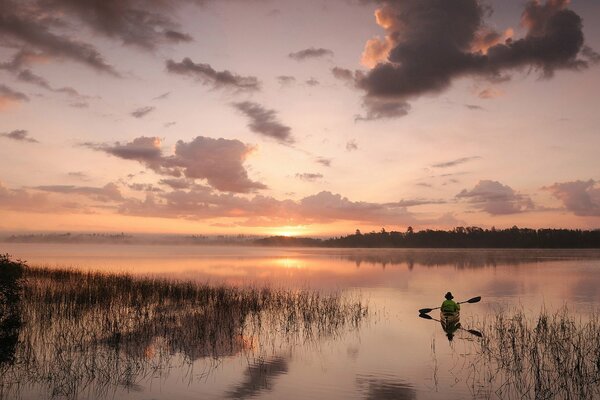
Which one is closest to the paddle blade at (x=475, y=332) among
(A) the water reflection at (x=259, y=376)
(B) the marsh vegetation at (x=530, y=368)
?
(B) the marsh vegetation at (x=530, y=368)

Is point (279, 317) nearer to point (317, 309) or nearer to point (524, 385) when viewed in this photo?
point (317, 309)

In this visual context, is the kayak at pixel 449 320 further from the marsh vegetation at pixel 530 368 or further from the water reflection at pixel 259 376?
the water reflection at pixel 259 376

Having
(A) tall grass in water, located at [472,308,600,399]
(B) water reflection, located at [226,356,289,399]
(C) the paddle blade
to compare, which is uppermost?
(A) tall grass in water, located at [472,308,600,399]

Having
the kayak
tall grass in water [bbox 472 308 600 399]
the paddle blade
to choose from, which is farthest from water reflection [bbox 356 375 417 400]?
the kayak

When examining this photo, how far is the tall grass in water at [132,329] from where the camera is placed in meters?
12.7

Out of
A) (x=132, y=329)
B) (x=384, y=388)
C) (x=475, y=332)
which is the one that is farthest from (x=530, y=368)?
(x=132, y=329)

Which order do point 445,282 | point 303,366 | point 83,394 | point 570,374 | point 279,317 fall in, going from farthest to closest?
1. point 445,282
2. point 279,317
3. point 303,366
4. point 570,374
5. point 83,394

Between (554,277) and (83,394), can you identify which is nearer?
(83,394)

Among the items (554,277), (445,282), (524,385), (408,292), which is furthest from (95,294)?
(554,277)

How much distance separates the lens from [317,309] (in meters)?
24.9

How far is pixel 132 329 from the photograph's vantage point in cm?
1894

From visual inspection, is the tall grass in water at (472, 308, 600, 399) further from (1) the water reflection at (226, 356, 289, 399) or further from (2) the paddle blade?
(1) the water reflection at (226, 356, 289, 399)

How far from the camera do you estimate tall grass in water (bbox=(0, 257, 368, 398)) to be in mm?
12680

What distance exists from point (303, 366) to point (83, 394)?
22.9 ft
